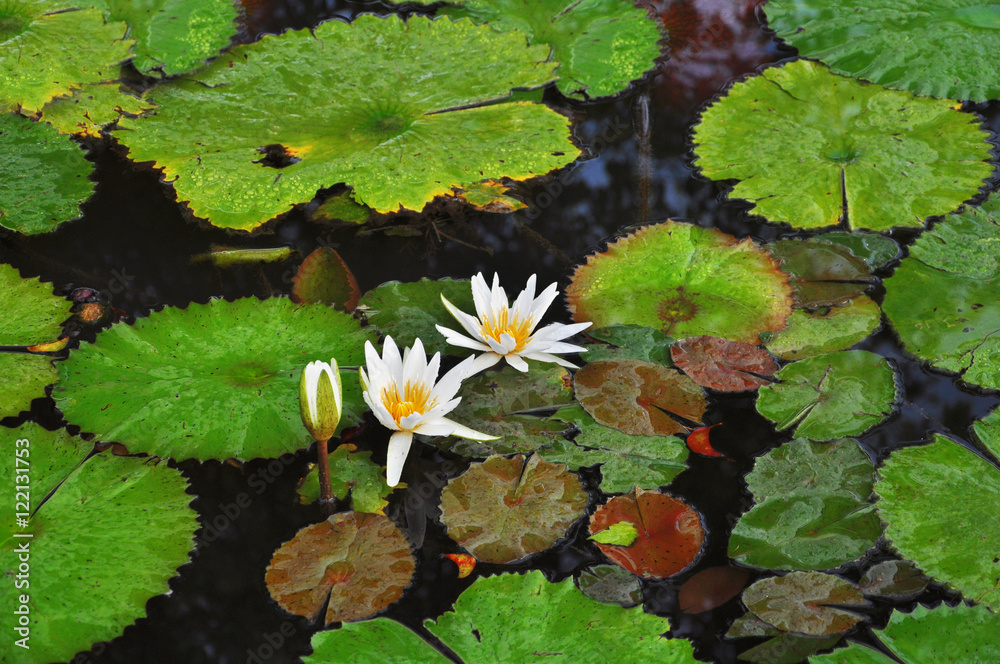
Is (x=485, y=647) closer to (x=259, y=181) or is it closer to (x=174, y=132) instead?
(x=259, y=181)

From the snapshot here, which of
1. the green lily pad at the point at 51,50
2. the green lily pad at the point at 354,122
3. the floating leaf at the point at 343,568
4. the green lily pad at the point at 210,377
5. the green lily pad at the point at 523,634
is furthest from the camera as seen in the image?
the green lily pad at the point at 51,50

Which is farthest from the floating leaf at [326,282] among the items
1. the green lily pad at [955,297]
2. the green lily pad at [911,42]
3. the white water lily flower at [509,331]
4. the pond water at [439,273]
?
the green lily pad at [911,42]

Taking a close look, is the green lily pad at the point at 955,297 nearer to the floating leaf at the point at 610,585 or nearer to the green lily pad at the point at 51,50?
the floating leaf at the point at 610,585

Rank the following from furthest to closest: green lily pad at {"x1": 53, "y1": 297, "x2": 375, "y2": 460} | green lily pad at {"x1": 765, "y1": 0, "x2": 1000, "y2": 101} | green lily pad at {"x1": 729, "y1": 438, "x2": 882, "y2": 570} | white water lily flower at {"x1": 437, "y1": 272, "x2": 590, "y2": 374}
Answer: green lily pad at {"x1": 765, "y1": 0, "x2": 1000, "y2": 101} → white water lily flower at {"x1": 437, "y1": 272, "x2": 590, "y2": 374} → green lily pad at {"x1": 53, "y1": 297, "x2": 375, "y2": 460} → green lily pad at {"x1": 729, "y1": 438, "x2": 882, "y2": 570}

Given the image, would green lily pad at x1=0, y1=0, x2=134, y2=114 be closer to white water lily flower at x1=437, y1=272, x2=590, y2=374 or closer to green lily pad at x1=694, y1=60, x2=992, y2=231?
white water lily flower at x1=437, y1=272, x2=590, y2=374

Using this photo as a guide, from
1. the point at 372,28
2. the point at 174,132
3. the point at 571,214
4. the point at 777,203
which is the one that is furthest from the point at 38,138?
the point at 777,203

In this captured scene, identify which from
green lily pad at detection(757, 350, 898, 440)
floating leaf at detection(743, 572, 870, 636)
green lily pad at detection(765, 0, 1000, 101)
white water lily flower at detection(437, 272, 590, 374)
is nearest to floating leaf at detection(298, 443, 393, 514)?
white water lily flower at detection(437, 272, 590, 374)
